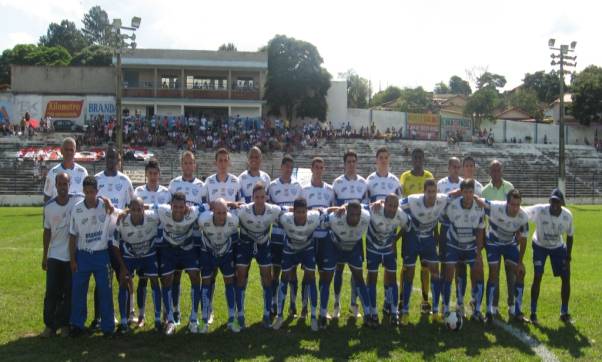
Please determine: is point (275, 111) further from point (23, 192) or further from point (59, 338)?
point (59, 338)

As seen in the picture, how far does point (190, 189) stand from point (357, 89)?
82997mm

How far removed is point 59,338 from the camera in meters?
7.04

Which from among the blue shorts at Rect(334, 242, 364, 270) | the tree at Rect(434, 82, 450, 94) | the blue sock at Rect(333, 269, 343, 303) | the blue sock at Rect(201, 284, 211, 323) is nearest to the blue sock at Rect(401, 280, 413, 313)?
the blue shorts at Rect(334, 242, 364, 270)

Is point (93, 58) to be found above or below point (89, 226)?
above

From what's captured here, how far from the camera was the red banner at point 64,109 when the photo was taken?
1821 inches

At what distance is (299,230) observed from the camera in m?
7.45

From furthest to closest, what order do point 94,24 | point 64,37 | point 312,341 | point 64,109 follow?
point 94,24 → point 64,37 → point 64,109 → point 312,341

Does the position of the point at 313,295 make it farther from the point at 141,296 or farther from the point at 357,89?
the point at 357,89

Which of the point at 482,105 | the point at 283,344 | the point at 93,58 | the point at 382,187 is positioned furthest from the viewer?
the point at 93,58

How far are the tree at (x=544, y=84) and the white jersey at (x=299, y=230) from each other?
87566 mm

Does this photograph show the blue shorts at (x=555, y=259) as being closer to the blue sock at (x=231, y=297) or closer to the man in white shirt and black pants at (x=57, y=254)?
the blue sock at (x=231, y=297)

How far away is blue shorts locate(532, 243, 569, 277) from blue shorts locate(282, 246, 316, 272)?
10.9ft

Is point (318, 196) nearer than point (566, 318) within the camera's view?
No

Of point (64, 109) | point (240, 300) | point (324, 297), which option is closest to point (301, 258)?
point (324, 297)
